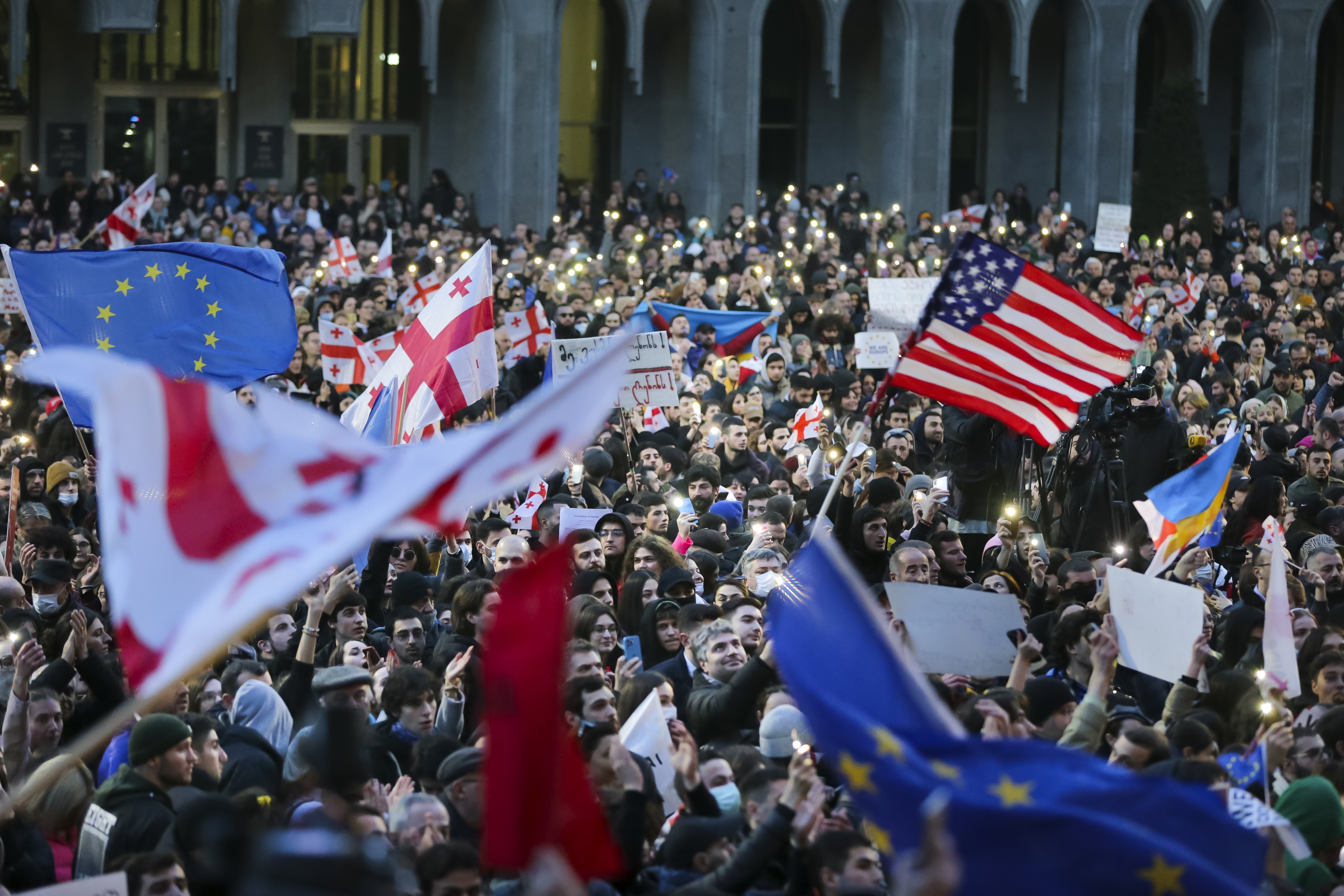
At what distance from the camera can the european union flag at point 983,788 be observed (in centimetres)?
395

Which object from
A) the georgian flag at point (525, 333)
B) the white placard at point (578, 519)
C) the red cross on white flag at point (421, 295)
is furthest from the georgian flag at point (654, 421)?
the white placard at point (578, 519)

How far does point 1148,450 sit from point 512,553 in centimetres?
488

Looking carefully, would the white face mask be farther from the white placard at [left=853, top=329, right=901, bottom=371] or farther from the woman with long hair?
the white placard at [left=853, top=329, right=901, bottom=371]

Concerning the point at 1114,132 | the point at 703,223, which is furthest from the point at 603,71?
the point at 1114,132

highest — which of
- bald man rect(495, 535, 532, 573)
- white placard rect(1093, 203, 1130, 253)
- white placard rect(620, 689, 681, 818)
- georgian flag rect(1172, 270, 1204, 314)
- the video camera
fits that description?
white placard rect(1093, 203, 1130, 253)

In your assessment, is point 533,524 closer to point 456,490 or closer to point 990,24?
point 456,490

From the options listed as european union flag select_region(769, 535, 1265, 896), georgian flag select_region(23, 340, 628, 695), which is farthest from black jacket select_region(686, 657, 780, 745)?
georgian flag select_region(23, 340, 628, 695)

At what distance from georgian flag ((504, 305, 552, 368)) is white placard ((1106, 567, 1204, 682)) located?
10.4 meters

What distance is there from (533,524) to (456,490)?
7.54 metres

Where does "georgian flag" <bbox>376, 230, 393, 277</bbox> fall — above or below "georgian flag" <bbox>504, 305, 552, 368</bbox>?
above

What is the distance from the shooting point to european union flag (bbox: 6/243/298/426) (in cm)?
999

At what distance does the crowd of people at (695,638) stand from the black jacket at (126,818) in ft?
0.04

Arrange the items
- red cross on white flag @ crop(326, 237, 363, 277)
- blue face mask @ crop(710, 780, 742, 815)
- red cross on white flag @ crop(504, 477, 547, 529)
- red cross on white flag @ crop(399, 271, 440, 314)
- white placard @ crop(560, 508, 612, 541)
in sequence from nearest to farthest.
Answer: blue face mask @ crop(710, 780, 742, 815)
white placard @ crop(560, 508, 612, 541)
red cross on white flag @ crop(504, 477, 547, 529)
red cross on white flag @ crop(399, 271, 440, 314)
red cross on white flag @ crop(326, 237, 363, 277)

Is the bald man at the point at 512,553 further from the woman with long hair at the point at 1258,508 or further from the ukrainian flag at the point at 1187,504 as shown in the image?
the woman with long hair at the point at 1258,508
